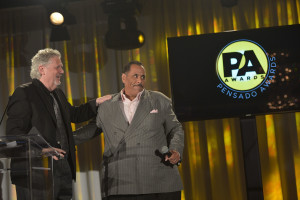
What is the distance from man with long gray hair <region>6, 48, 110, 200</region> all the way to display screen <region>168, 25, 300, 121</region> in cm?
135

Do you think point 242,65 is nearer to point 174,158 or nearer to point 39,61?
point 174,158

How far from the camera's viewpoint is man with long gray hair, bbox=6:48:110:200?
3.29 m

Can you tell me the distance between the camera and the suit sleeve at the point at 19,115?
10.7 feet

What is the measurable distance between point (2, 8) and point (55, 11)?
0.84 metres

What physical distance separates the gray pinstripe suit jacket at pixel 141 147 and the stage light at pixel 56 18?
1.98 m

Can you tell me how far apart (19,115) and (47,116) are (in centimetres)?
21

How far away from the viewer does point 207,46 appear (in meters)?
4.54

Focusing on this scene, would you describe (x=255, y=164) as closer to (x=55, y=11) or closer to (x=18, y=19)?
(x=55, y=11)

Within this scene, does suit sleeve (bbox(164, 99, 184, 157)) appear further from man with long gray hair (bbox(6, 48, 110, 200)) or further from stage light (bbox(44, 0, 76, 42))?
stage light (bbox(44, 0, 76, 42))

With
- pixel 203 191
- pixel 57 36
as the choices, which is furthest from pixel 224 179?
pixel 57 36

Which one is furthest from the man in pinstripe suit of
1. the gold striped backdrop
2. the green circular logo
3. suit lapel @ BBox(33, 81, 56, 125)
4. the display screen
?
the gold striped backdrop

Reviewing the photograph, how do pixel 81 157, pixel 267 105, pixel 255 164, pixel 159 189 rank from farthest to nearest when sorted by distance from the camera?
pixel 81 157, pixel 267 105, pixel 255 164, pixel 159 189

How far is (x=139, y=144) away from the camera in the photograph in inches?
133

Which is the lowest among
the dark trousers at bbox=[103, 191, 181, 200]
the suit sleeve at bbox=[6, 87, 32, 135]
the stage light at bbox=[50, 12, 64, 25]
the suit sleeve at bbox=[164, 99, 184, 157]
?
the dark trousers at bbox=[103, 191, 181, 200]
